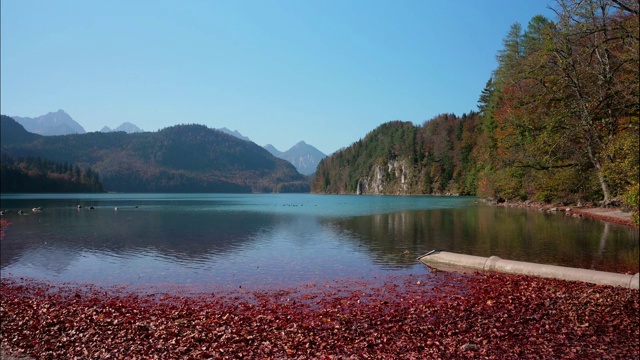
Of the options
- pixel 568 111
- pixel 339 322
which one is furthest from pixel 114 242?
pixel 568 111

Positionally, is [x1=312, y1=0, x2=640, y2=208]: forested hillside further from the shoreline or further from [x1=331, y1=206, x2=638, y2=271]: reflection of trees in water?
[x1=331, y1=206, x2=638, y2=271]: reflection of trees in water

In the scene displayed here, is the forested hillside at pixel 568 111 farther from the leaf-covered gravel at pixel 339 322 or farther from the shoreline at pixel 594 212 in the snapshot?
the leaf-covered gravel at pixel 339 322

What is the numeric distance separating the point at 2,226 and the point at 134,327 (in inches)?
1818

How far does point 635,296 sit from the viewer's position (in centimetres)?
1378

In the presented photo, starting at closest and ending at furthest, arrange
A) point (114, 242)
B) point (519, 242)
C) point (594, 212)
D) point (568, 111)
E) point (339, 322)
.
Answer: point (339, 322) < point (568, 111) < point (519, 242) < point (114, 242) < point (594, 212)

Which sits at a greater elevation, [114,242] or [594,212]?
[594,212]

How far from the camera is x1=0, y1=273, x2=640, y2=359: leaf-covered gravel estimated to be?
9.94 meters

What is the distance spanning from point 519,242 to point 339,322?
21.5m

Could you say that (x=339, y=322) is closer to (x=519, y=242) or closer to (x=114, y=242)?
(x=519, y=242)

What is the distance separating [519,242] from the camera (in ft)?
95.7

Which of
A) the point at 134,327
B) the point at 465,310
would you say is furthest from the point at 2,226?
the point at 465,310

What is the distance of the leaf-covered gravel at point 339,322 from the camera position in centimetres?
994

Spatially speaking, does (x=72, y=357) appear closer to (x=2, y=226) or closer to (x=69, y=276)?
(x=69, y=276)

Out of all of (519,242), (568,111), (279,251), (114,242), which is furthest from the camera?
(114,242)
